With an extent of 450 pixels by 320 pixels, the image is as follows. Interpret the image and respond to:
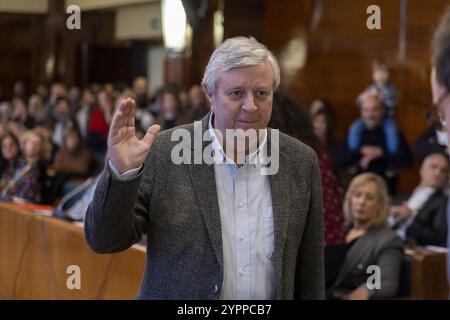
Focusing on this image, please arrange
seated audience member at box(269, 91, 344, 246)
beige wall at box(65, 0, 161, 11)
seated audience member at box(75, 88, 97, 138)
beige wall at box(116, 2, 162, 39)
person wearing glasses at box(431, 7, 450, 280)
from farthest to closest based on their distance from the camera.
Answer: beige wall at box(116, 2, 162, 39)
beige wall at box(65, 0, 161, 11)
seated audience member at box(75, 88, 97, 138)
seated audience member at box(269, 91, 344, 246)
person wearing glasses at box(431, 7, 450, 280)

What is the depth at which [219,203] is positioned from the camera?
2104 millimetres

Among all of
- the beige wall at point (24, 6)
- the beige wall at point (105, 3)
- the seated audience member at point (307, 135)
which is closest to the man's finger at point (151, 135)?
the seated audience member at point (307, 135)

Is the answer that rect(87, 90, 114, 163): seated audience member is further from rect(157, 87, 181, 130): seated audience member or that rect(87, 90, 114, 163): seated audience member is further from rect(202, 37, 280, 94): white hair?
rect(202, 37, 280, 94): white hair

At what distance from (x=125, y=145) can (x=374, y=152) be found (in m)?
4.75

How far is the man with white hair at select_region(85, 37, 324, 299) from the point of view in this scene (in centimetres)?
198

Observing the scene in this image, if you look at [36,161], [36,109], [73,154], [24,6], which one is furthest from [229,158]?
[24,6]

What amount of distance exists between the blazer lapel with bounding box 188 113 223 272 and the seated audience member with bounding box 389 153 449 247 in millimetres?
2795

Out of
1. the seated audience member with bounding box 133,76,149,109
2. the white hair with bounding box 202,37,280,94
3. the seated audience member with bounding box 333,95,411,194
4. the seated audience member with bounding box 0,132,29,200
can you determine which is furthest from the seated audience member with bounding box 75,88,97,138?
the white hair with bounding box 202,37,280,94

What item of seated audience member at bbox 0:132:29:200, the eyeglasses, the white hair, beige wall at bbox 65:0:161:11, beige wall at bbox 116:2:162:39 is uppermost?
beige wall at bbox 65:0:161:11

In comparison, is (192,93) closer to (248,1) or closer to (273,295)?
(248,1)

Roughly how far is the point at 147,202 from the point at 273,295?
0.37 meters

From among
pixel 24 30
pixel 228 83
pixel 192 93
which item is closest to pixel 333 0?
pixel 192 93

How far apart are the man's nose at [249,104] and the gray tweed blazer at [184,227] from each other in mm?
170

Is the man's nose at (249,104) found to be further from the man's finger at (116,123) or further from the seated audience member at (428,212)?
the seated audience member at (428,212)
